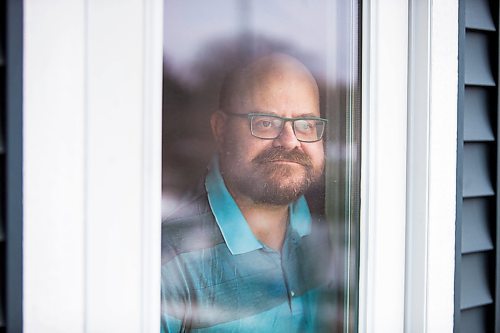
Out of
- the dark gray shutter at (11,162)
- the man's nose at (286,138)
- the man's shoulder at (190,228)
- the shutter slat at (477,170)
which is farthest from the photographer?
the shutter slat at (477,170)

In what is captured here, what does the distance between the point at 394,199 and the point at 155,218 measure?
67 centimetres

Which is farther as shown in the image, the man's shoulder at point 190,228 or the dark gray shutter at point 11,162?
the man's shoulder at point 190,228

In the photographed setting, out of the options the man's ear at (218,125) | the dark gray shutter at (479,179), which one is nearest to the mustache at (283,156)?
the man's ear at (218,125)

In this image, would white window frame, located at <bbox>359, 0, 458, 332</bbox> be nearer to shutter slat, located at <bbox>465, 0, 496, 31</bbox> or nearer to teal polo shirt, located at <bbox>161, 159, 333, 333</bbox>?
shutter slat, located at <bbox>465, 0, 496, 31</bbox>

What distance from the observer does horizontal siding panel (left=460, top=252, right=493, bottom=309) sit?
5.44 ft

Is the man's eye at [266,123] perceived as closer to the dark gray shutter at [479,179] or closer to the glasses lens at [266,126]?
the glasses lens at [266,126]

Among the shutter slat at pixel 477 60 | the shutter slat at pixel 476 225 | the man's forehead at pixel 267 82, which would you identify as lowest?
the shutter slat at pixel 476 225

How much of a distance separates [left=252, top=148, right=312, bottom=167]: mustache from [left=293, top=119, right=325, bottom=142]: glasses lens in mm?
39

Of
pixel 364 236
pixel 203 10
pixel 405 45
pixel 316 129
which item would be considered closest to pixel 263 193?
pixel 316 129

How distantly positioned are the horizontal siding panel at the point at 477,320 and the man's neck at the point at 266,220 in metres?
0.65

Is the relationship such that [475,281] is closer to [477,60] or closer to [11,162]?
[477,60]

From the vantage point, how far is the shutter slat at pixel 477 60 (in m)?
1.64

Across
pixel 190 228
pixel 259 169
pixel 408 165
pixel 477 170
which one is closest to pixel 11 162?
pixel 190 228

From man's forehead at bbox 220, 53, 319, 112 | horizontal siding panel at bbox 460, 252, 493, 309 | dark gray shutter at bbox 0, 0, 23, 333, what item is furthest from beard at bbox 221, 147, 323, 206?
horizontal siding panel at bbox 460, 252, 493, 309
